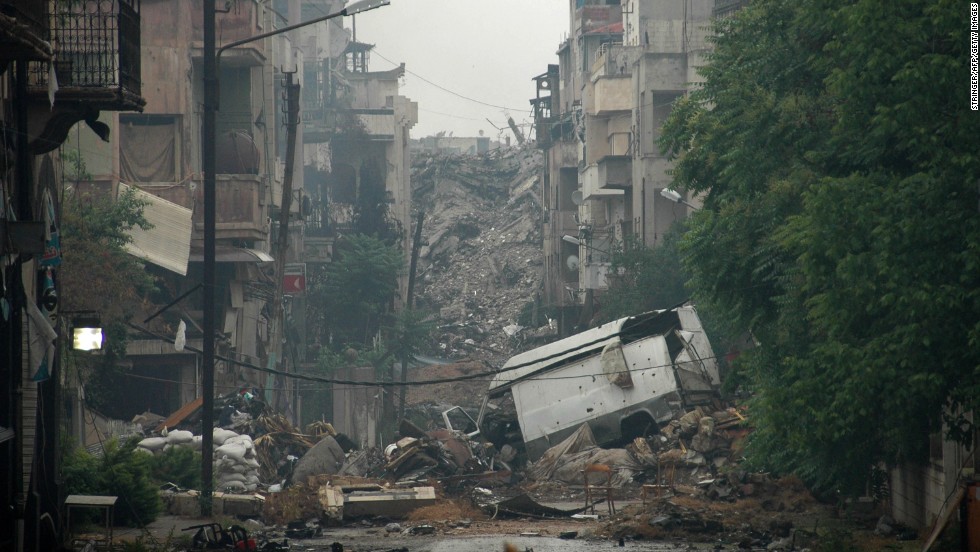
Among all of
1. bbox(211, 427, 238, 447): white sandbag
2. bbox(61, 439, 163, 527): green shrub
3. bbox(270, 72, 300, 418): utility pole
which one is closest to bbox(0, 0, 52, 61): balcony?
bbox(61, 439, 163, 527): green shrub

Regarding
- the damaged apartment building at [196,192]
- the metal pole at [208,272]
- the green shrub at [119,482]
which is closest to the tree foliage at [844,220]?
the metal pole at [208,272]

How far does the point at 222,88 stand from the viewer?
118ft

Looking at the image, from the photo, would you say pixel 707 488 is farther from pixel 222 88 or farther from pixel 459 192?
pixel 459 192

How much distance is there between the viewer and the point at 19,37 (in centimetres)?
1173

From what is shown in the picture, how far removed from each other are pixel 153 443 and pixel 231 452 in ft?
5.00

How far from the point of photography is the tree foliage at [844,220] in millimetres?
13797

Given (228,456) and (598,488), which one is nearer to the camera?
(598,488)

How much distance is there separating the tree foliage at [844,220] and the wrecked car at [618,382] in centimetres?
868

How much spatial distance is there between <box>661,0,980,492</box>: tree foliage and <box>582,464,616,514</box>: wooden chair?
3.03 meters

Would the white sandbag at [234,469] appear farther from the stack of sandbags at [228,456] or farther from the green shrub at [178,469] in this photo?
the green shrub at [178,469]

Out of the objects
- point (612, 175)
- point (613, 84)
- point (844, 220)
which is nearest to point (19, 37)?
point (844, 220)

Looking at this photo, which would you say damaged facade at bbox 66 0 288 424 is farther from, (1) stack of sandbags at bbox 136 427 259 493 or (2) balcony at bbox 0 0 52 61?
(2) balcony at bbox 0 0 52 61

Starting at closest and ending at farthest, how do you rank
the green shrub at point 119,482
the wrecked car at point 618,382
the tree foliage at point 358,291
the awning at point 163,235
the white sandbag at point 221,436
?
the green shrub at point 119,482, the white sandbag at point 221,436, the awning at point 163,235, the wrecked car at point 618,382, the tree foliage at point 358,291

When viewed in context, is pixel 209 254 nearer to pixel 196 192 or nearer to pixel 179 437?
pixel 179 437
